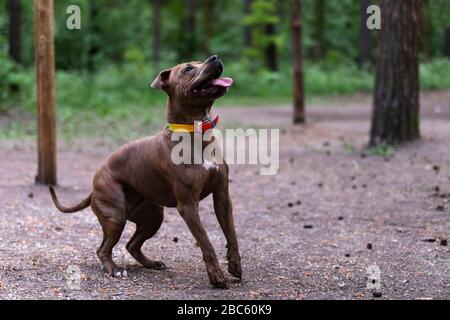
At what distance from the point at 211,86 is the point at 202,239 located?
3.75 ft

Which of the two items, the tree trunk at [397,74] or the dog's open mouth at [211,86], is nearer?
the dog's open mouth at [211,86]

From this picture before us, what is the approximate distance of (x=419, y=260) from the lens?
258 inches

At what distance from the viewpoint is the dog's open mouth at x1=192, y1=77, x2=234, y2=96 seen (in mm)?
5306

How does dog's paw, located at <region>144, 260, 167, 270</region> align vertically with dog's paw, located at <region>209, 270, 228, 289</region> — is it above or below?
below

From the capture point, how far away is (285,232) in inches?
313

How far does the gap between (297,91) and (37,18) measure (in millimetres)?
8340

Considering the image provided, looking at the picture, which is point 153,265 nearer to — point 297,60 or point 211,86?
point 211,86

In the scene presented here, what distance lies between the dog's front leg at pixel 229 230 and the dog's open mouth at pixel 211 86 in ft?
2.70

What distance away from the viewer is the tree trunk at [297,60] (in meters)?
16.1

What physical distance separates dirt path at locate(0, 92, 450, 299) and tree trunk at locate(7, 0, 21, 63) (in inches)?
348

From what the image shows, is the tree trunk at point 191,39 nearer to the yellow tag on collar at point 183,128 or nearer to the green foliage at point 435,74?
the green foliage at point 435,74

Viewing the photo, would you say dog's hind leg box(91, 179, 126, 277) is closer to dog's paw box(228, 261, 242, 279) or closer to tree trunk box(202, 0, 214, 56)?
dog's paw box(228, 261, 242, 279)

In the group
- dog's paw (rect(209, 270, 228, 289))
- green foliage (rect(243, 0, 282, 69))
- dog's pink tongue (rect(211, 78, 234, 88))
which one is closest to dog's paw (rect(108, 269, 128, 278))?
dog's paw (rect(209, 270, 228, 289))

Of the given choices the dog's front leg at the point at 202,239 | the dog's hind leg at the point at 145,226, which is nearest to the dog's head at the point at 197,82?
the dog's front leg at the point at 202,239
